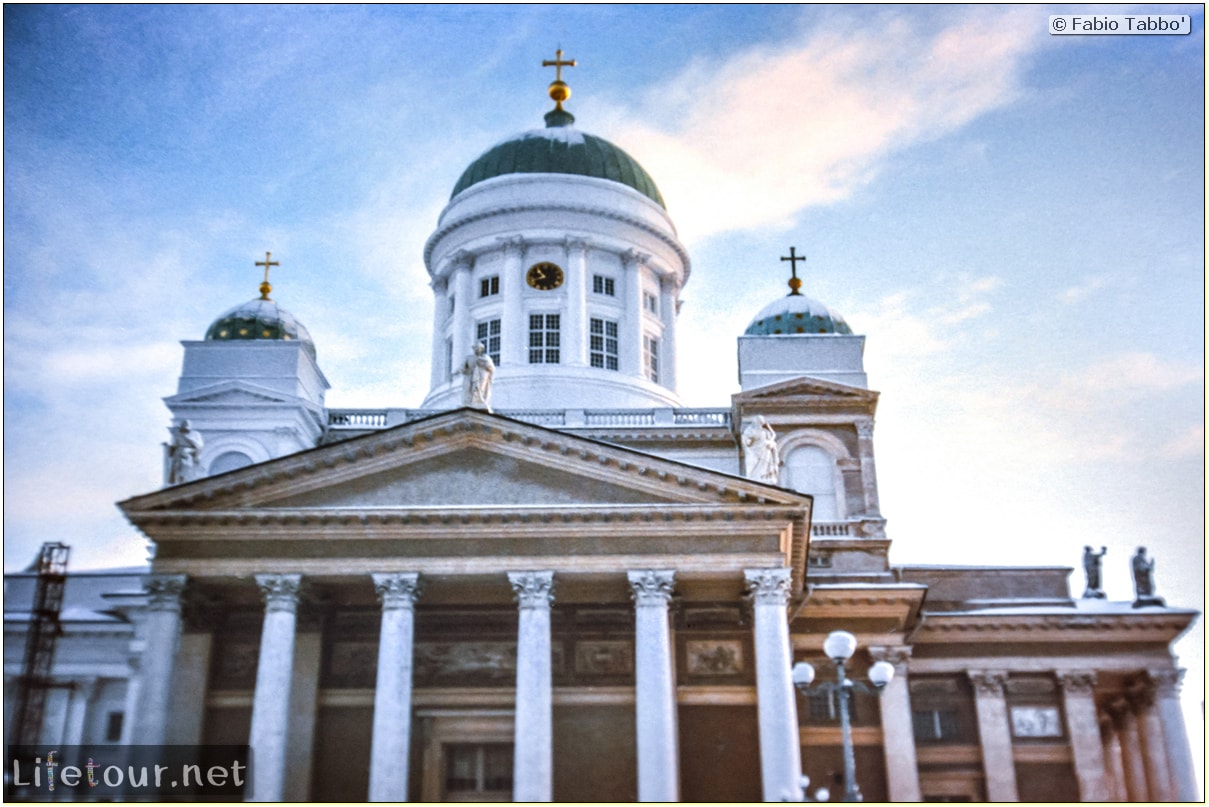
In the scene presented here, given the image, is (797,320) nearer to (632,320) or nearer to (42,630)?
(632,320)

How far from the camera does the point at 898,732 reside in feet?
101

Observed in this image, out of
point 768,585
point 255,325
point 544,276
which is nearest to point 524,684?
point 768,585

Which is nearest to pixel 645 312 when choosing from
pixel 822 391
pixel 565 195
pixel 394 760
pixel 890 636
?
pixel 565 195

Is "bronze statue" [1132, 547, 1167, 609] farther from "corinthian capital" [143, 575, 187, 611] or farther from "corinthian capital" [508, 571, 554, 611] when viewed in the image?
"corinthian capital" [143, 575, 187, 611]

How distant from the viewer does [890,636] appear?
32188mm

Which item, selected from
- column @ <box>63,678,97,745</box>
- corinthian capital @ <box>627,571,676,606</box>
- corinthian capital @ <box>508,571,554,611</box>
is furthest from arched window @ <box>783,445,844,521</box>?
column @ <box>63,678,97,745</box>

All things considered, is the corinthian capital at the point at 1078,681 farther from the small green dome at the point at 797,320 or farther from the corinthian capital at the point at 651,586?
→ the corinthian capital at the point at 651,586

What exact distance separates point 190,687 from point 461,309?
18622mm

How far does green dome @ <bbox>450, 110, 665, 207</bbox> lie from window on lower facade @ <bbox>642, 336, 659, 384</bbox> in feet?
16.7

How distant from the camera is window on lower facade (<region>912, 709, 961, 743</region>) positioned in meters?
32.2

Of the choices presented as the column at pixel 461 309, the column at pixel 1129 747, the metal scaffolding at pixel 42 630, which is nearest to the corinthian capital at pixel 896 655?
the column at pixel 1129 747

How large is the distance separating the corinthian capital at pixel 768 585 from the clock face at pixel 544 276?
18.7m

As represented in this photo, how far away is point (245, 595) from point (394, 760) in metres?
5.41

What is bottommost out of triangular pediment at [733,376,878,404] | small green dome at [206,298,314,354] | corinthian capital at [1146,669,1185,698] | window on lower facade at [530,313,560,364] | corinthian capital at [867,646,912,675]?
corinthian capital at [1146,669,1185,698]
